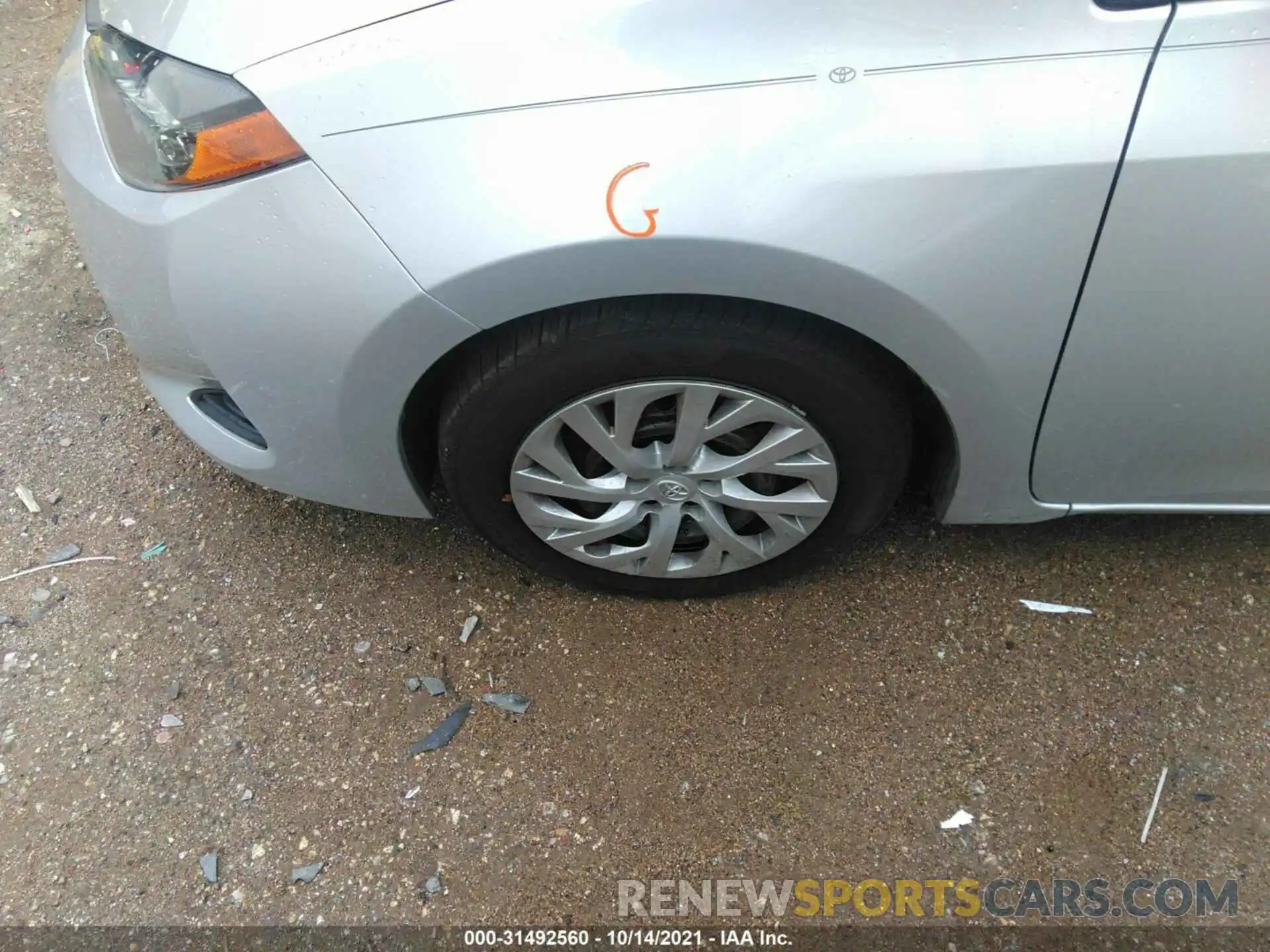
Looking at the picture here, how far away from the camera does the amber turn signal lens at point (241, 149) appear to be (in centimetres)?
138

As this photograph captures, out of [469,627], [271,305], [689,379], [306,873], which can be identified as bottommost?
[306,873]

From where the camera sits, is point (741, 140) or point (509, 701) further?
point (509, 701)

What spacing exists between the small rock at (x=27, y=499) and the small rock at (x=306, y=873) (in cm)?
124

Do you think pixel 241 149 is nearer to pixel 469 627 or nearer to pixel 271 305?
pixel 271 305

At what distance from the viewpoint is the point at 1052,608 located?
2047 millimetres

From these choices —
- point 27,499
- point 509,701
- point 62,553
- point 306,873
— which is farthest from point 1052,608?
point 27,499

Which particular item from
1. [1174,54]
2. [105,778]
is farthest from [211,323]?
[1174,54]

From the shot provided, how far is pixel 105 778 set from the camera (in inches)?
72.2

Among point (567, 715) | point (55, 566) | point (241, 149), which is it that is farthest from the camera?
point (55, 566)

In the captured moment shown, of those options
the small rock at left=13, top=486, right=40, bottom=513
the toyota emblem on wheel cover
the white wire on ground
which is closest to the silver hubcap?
the toyota emblem on wheel cover

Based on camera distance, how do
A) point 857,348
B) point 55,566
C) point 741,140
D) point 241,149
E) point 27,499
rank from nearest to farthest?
1. point 741,140
2. point 241,149
3. point 857,348
4. point 55,566
5. point 27,499

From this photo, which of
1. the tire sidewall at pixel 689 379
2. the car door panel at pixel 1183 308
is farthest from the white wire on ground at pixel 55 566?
the car door panel at pixel 1183 308

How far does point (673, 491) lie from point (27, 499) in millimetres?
1741

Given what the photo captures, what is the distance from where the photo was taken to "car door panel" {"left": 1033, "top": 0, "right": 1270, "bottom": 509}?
1236 millimetres
